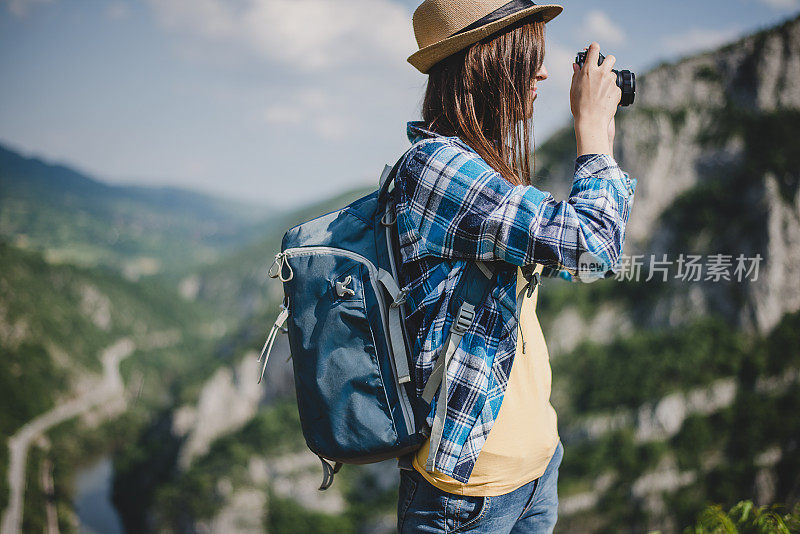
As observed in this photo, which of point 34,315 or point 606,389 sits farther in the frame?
point 34,315

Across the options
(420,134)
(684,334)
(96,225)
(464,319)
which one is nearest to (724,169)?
(684,334)

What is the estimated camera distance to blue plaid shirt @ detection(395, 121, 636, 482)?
4.00ft

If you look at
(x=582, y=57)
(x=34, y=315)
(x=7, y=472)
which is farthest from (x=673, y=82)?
(x=34, y=315)

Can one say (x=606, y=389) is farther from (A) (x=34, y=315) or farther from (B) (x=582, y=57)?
(A) (x=34, y=315)

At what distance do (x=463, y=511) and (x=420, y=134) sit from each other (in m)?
1.12

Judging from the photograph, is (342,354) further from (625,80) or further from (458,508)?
(625,80)

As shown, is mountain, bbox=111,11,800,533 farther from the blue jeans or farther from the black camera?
the black camera

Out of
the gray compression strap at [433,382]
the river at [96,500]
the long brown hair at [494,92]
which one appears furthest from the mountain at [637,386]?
the long brown hair at [494,92]

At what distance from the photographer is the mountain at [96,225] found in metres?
81.5

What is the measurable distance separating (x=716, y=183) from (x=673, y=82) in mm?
7069

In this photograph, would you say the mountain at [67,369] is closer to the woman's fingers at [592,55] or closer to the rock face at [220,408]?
the rock face at [220,408]

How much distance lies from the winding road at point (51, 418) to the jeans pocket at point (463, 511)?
5004 cm

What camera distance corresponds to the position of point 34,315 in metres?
57.2

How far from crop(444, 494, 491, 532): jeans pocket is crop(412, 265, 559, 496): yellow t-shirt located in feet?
0.10
